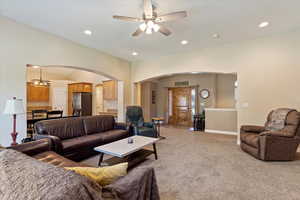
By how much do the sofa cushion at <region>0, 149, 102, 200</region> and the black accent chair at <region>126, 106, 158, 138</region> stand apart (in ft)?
10.8

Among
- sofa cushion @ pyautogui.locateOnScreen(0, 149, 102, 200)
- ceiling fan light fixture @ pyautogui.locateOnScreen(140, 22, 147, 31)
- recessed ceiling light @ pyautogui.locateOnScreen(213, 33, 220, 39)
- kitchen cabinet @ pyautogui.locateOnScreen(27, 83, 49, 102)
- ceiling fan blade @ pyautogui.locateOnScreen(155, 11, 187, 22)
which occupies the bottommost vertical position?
sofa cushion @ pyautogui.locateOnScreen(0, 149, 102, 200)

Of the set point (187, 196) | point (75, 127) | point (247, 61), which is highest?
point (247, 61)

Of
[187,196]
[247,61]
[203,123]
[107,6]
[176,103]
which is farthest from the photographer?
[176,103]

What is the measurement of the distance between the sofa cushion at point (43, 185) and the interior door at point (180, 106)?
745cm

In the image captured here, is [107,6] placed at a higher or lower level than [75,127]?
higher

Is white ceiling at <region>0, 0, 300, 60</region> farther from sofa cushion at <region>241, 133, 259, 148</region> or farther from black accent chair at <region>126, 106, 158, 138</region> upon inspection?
sofa cushion at <region>241, 133, 259, 148</region>

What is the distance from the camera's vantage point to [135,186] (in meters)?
1.11

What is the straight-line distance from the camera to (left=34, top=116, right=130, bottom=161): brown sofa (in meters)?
2.82

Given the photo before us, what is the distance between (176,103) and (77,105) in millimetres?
5176

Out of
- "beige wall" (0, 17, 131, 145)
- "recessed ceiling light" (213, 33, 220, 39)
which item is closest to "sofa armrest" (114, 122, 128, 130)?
"beige wall" (0, 17, 131, 145)

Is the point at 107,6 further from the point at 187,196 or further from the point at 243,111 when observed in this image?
the point at 243,111

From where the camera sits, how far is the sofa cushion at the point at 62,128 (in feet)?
9.84

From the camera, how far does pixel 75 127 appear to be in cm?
350

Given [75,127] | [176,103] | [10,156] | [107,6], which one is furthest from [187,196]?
[176,103]
